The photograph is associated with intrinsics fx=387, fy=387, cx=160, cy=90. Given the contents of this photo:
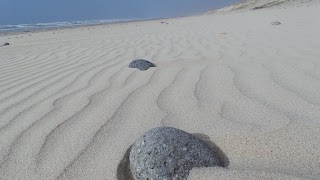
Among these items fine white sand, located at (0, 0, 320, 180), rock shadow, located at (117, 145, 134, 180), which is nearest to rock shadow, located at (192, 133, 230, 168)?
fine white sand, located at (0, 0, 320, 180)

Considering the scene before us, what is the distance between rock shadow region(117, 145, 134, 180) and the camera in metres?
1.56

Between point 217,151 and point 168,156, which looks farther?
point 217,151

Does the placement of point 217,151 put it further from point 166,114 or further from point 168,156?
point 166,114

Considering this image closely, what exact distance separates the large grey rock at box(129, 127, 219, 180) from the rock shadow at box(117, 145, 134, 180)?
0.05 m

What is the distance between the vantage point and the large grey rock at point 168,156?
144 centimetres

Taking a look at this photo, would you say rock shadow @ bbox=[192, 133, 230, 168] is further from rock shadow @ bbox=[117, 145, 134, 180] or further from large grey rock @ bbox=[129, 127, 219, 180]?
rock shadow @ bbox=[117, 145, 134, 180]

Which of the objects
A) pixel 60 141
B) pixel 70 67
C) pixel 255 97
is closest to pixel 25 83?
pixel 70 67

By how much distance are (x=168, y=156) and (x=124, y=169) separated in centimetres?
25

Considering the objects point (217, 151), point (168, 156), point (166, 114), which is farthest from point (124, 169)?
point (166, 114)

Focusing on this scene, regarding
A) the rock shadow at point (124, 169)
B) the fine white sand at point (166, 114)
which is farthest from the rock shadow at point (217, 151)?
the rock shadow at point (124, 169)

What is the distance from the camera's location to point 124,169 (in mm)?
1614

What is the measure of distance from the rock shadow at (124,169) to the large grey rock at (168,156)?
0.05 metres

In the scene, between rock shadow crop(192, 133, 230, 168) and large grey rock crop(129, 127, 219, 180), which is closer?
large grey rock crop(129, 127, 219, 180)

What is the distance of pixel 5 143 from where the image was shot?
187cm
